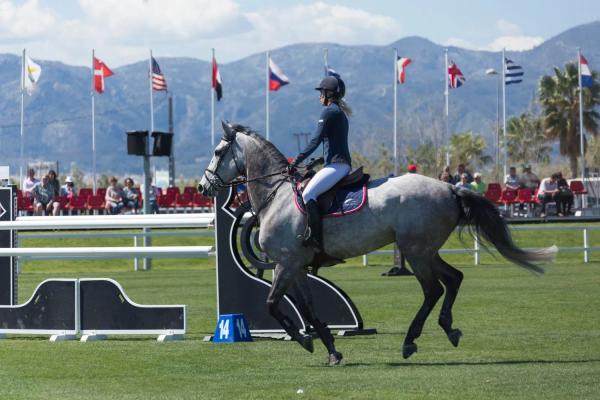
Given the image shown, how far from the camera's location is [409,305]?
1988 centimetres

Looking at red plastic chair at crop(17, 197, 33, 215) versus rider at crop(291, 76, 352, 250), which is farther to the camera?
red plastic chair at crop(17, 197, 33, 215)

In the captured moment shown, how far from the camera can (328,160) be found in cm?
1327

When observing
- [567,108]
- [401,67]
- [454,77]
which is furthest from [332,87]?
[567,108]

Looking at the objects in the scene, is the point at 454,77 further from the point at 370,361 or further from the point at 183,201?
the point at 370,361

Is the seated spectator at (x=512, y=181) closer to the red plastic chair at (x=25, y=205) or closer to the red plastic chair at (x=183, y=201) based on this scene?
the red plastic chair at (x=183, y=201)

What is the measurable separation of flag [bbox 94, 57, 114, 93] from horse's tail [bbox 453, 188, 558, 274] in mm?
53736

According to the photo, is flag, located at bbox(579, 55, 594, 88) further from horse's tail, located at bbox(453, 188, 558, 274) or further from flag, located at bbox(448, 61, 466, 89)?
horse's tail, located at bbox(453, 188, 558, 274)

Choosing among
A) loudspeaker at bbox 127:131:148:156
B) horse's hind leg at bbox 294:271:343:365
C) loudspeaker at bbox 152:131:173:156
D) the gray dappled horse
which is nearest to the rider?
the gray dappled horse

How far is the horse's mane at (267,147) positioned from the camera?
45.8ft

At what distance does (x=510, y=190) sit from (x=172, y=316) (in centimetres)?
3260

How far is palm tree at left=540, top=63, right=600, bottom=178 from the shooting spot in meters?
95.9

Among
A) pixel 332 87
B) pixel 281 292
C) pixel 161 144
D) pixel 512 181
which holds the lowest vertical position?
pixel 281 292

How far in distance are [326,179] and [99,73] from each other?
2150 inches

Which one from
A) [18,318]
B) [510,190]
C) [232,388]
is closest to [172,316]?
[18,318]
